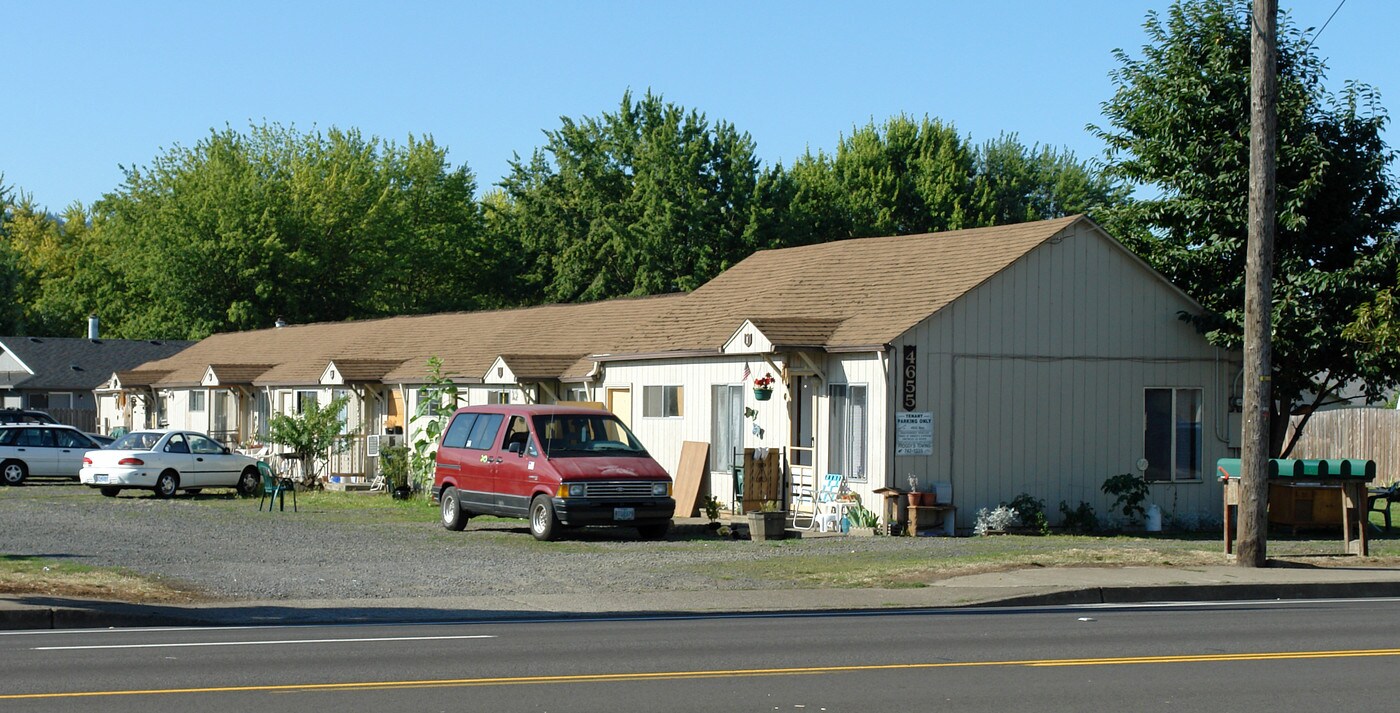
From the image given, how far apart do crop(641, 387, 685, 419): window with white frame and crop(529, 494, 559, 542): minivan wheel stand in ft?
19.4

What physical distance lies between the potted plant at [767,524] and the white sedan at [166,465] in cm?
1593

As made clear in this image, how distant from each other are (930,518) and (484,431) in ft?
23.2

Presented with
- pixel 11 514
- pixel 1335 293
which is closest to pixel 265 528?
pixel 11 514

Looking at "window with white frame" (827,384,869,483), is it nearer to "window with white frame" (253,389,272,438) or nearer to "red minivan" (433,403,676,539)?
"red minivan" (433,403,676,539)

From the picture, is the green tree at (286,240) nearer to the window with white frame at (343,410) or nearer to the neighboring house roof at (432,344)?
the neighboring house roof at (432,344)

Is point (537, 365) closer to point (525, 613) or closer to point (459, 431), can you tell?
point (459, 431)

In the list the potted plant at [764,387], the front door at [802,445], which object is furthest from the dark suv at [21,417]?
the front door at [802,445]

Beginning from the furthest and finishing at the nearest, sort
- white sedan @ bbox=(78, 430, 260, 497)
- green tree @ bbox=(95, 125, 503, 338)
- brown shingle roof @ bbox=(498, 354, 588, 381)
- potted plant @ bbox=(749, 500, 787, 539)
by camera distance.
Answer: green tree @ bbox=(95, 125, 503, 338) < white sedan @ bbox=(78, 430, 260, 497) < brown shingle roof @ bbox=(498, 354, 588, 381) < potted plant @ bbox=(749, 500, 787, 539)

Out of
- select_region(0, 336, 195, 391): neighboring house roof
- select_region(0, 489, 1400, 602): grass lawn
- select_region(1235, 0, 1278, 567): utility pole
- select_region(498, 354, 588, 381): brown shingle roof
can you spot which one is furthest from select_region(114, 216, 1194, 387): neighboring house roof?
select_region(0, 336, 195, 391): neighboring house roof

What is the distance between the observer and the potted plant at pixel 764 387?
85.4 feet

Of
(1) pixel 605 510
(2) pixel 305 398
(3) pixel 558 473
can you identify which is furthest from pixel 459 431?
(2) pixel 305 398

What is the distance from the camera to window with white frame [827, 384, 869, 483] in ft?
81.5

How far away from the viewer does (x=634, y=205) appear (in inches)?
2426

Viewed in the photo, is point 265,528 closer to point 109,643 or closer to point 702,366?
point 702,366
